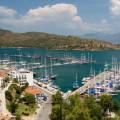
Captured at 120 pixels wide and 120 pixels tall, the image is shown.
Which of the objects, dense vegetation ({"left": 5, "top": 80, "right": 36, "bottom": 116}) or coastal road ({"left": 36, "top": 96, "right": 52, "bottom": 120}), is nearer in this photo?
coastal road ({"left": 36, "top": 96, "right": 52, "bottom": 120})

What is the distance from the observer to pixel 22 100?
177 ft

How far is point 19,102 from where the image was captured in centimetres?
5306

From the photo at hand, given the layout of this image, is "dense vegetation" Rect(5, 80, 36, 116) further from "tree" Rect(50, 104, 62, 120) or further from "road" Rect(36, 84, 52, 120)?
"tree" Rect(50, 104, 62, 120)

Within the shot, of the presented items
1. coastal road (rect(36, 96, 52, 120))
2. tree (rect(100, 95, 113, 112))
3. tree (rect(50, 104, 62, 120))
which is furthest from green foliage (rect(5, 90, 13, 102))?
tree (rect(100, 95, 113, 112))

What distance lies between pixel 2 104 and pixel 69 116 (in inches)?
473

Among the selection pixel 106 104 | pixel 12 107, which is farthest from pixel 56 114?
pixel 106 104

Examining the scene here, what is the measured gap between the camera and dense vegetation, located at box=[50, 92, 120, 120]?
4022 centimetres

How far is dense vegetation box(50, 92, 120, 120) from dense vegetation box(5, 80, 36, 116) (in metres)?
3.76

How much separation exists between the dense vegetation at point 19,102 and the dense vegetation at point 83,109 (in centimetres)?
376

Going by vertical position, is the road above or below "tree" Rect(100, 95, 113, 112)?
below

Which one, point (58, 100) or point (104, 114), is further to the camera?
point (58, 100)

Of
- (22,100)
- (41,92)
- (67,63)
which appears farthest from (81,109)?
(67,63)

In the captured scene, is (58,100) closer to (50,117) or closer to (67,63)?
(50,117)

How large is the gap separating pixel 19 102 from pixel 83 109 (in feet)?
47.2
